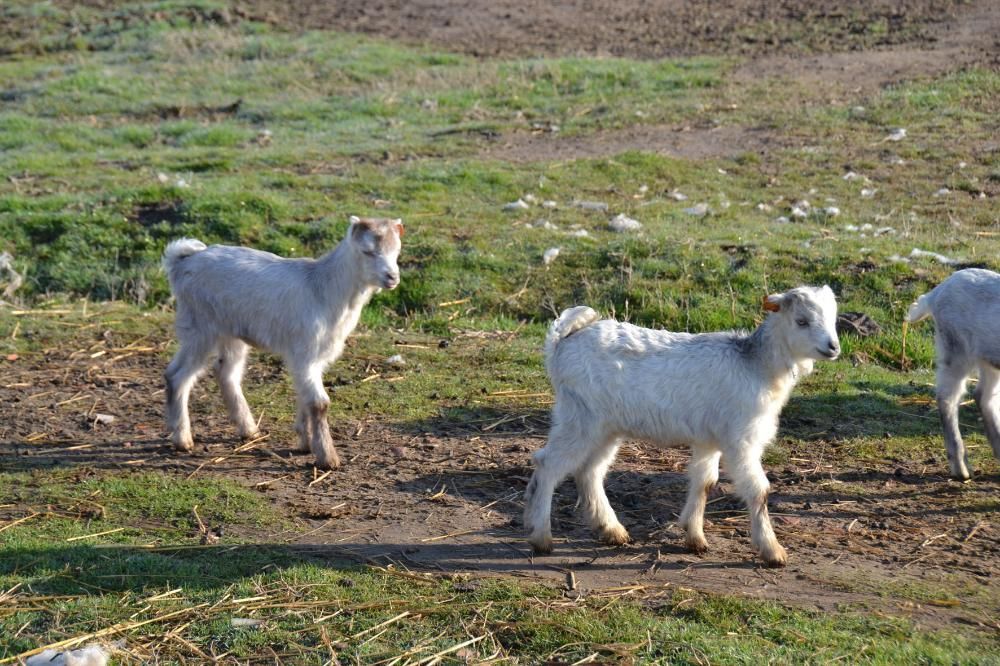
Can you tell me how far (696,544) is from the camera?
689 centimetres

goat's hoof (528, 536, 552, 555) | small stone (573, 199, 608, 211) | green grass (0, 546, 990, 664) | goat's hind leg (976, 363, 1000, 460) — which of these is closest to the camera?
green grass (0, 546, 990, 664)

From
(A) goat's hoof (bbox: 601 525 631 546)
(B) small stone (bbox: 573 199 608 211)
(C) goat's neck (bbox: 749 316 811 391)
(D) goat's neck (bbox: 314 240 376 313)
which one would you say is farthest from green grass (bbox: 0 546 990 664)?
(B) small stone (bbox: 573 199 608 211)

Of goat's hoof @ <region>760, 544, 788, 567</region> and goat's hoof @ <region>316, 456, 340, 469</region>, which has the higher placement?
goat's hoof @ <region>760, 544, 788, 567</region>

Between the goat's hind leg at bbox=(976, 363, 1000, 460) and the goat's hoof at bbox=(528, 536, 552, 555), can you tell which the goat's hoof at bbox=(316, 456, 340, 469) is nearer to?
the goat's hoof at bbox=(528, 536, 552, 555)

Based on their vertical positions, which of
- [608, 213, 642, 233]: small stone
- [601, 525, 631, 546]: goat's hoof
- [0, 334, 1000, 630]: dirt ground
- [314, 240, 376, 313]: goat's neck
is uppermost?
[314, 240, 376, 313]: goat's neck

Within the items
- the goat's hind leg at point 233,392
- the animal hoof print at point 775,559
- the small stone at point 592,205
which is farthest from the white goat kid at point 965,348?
the small stone at point 592,205

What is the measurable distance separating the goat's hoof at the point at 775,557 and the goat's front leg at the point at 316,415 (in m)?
2.94

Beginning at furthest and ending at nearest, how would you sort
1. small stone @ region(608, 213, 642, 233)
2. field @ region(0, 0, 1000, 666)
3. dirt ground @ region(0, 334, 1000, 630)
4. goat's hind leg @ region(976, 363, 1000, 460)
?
small stone @ region(608, 213, 642, 233)
goat's hind leg @ region(976, 363, 1000, 460)
dirt ground @ region(0, 334, 1000, 630)
field @ region(0, 0, 1000, 666)

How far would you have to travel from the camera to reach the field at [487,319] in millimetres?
6059

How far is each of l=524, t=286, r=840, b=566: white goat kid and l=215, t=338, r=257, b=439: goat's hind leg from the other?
265cm

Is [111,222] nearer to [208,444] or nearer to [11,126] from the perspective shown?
[208,444]

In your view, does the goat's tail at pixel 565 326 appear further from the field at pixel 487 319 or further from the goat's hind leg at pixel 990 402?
the goat's hind leg at pixel 990 402

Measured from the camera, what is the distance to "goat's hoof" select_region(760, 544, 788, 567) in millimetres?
6645

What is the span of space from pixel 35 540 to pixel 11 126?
43.1 feet
